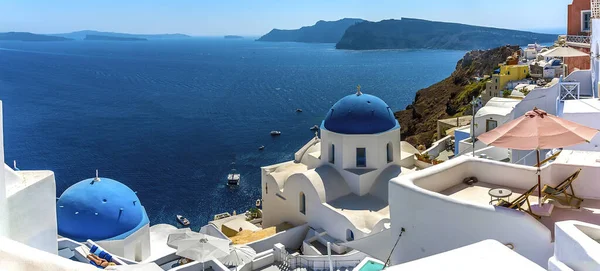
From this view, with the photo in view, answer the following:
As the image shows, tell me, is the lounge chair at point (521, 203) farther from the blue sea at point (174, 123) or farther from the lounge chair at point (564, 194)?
the blue sea at point (174, 123)

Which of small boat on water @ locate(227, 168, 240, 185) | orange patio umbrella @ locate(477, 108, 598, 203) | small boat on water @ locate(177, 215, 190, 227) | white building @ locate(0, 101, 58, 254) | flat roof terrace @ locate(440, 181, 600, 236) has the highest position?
orange patio umbrella @ locate(477, 108, 598, 203)

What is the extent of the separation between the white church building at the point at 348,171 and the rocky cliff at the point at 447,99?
69.5 ft

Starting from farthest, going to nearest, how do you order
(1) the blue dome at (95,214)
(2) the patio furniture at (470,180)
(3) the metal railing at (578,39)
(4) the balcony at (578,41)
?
(3) the metal railing at (578,39)
(4) the balcony at (578,41)
(1) the blue dome at (95,214)
(2) the patio furniture at (470,180)

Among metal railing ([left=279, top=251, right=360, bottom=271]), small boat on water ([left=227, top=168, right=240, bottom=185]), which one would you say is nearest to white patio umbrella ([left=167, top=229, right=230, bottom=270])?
metal railing ([left=279, top=251, right=360, bottom=271])

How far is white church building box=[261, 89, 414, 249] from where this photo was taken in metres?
19.0

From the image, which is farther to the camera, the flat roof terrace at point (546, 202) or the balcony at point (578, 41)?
the balcony at point (578, 41)

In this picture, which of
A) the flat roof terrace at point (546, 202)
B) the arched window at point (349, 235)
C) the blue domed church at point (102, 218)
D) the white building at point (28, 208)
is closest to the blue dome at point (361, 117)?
the arched window at point (349, 235)

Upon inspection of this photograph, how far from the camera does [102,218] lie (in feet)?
60.6

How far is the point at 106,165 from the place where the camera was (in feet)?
160

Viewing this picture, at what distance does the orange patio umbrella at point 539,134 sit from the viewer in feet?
23.4

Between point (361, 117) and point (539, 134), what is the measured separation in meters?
12.8

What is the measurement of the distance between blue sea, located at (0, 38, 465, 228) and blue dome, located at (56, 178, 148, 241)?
681 inches

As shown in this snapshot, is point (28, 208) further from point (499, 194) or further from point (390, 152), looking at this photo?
point (390, 152)

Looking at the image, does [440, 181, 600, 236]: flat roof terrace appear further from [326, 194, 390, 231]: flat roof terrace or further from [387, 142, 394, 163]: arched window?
[387, 142, 394, 163]: arched window
